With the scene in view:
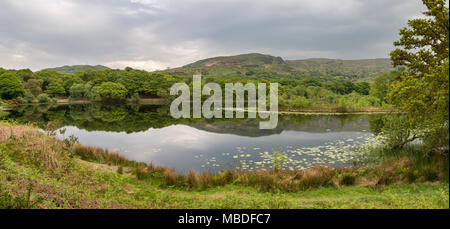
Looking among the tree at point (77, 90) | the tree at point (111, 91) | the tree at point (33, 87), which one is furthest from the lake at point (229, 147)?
the tree at point (33, 87)

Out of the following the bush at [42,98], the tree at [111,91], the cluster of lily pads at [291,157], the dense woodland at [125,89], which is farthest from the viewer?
the tree at [111,91]

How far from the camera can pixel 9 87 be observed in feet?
191

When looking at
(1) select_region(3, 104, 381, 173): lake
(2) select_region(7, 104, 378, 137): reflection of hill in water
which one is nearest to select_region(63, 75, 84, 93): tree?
(2) select_region(7, 104, 378, 137): reflection of hill in water

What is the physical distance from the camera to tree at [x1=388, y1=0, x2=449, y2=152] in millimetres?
7172

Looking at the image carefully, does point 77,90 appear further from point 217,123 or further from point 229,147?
point 229,147

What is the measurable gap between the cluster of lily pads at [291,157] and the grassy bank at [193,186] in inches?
100

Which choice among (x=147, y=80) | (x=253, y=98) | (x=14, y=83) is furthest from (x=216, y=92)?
(x=14, y=83)

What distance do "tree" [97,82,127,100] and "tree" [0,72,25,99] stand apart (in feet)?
59.3

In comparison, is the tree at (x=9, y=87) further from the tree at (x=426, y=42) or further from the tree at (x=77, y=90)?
the tree at (x=426, y=42)

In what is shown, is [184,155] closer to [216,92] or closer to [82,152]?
[82,152]

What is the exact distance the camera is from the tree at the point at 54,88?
75312mm

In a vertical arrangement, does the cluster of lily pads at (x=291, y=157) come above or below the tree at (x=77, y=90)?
below

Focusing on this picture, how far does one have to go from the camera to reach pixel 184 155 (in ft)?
50.9

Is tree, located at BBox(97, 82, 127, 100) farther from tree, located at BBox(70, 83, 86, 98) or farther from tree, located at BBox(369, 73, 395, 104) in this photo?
tree, located at BBox(369, 73, 395, 104)
